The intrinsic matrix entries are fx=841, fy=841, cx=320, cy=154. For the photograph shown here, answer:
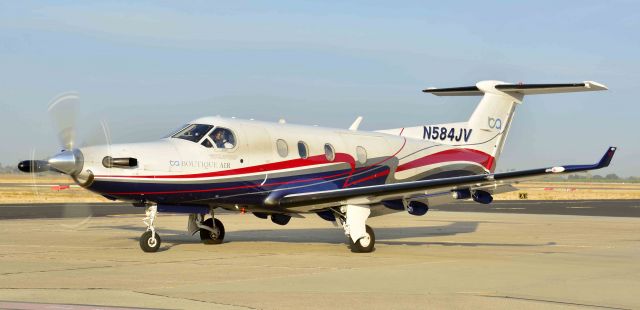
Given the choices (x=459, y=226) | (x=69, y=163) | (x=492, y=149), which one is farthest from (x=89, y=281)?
(x=459, y=226)

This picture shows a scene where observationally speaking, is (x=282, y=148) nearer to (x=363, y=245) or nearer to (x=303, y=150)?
(x=303, y=150)

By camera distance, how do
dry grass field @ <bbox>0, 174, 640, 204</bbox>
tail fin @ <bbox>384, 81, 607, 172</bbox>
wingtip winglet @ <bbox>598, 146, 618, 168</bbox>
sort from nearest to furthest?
wingtip winglet @ <bbox>598, 146, 618, 168</bbox>, tail fin @ <bbox>384, 81, 607, 172</bbox>, dry grass field @ <bbox>0, 174, 640, 204</bbox>

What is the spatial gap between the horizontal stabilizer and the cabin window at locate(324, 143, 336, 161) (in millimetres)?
6128

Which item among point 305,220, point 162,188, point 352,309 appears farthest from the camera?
point 305,220

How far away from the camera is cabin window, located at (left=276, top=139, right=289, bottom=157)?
20.3 m

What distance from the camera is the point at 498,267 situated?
16000 mm

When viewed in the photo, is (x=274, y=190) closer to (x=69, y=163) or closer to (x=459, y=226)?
(x=69, y=163)

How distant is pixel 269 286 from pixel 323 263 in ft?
13.2

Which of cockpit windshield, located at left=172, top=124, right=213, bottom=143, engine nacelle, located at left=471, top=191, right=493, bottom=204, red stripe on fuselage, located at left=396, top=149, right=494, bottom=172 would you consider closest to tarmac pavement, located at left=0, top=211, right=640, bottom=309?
engine nacelle, located at left=471, top=191, right=493, bottom=204

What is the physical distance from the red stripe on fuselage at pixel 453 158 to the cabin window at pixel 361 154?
1.18 m

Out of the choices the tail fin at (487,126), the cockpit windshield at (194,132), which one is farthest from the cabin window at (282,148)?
the tail fin at (487,126)

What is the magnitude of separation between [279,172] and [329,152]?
5.61 feet

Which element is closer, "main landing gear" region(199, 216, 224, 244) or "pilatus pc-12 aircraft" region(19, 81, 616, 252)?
"pilatus pc-12 aircraft" region(19, 81, 616, 252)

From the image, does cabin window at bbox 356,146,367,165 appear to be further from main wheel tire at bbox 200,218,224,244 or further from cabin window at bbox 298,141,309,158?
main wheel tire at bbox 200,218,224,244
